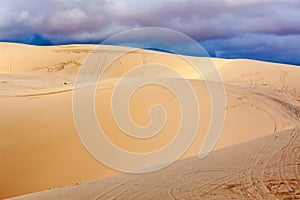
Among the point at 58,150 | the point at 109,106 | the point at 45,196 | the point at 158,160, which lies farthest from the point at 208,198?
the point at 109,106

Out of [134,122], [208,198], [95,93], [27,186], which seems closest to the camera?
[208,198]

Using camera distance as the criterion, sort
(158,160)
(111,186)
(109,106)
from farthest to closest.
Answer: (109,106)
(158,160)
(111,186)

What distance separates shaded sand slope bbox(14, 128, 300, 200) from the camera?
3979 millimetres

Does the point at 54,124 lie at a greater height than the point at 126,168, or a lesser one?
greater

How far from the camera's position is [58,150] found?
646 centimetres

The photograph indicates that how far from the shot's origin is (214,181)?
4363 millimetres

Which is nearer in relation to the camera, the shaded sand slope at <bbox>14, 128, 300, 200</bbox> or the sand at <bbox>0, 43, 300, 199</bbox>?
the shaded sand slope at <bbox>14, 128, 300, 200</bbox>

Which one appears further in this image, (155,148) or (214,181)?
(155,148)

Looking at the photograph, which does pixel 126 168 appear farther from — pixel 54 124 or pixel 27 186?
pixel 54 124

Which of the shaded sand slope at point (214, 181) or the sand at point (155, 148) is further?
the sand at point (155, 148)

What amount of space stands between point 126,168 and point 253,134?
2708 mm

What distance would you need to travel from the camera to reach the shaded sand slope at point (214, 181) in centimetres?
398

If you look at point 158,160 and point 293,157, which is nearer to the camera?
point 293,157

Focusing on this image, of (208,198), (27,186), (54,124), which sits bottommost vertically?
(27,186)
